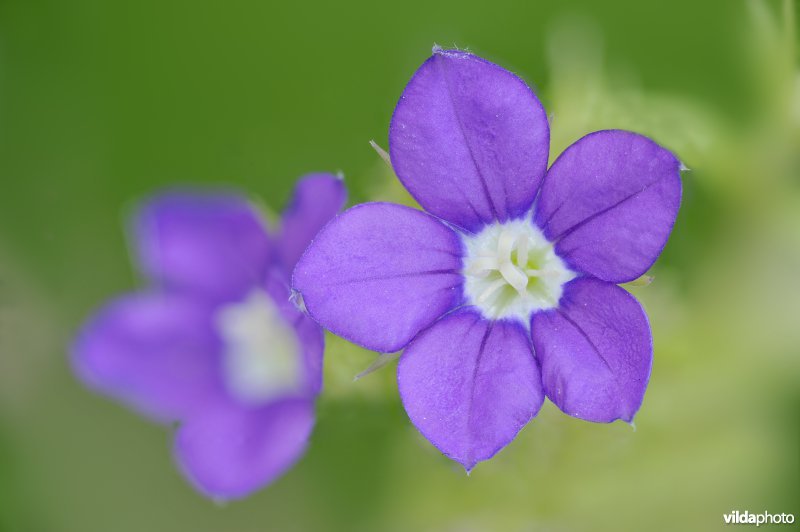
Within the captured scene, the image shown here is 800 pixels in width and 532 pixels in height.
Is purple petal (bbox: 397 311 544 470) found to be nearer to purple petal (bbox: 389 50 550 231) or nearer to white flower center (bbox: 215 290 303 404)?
purple petal (bbox: 389 50 550 231)

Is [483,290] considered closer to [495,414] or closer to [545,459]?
[495,414]

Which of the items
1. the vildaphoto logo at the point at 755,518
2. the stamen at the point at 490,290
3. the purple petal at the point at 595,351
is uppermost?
the stamen at the point at 490,290

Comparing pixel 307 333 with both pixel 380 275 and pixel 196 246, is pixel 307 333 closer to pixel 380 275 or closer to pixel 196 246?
pixel 380 275

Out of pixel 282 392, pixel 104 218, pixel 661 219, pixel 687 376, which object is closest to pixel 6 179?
pixel 104 218

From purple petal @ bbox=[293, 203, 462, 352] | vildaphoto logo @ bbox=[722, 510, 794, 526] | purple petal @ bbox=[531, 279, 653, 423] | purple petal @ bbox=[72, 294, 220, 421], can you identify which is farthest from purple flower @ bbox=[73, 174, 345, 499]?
vildaphoto logo @ bbox=[722, 510, 794, 526]

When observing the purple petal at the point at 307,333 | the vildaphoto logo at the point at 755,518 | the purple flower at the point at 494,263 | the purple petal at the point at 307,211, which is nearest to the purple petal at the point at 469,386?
the purple flower at the point at 494,263

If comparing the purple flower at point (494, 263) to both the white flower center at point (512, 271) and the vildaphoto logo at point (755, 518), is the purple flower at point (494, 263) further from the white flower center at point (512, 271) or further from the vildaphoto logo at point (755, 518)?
the vildaphoto logo at point (755, 518)

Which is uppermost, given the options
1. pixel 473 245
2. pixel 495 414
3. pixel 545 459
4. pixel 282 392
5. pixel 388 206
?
pixel 388 206
